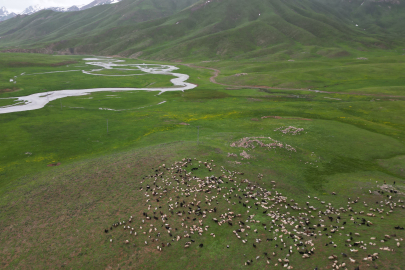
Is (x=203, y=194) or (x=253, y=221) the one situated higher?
(x=203, y=194)

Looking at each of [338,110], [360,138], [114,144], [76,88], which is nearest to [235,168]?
[114,144]

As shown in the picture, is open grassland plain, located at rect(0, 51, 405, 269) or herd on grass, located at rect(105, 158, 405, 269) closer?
herd on grass, located at rect(105, 158, 405, 269)

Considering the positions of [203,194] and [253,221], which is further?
[203,194]

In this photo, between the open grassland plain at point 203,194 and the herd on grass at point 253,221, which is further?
the open grassland plain at point 203,194

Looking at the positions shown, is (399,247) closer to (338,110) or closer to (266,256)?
(266,256)
